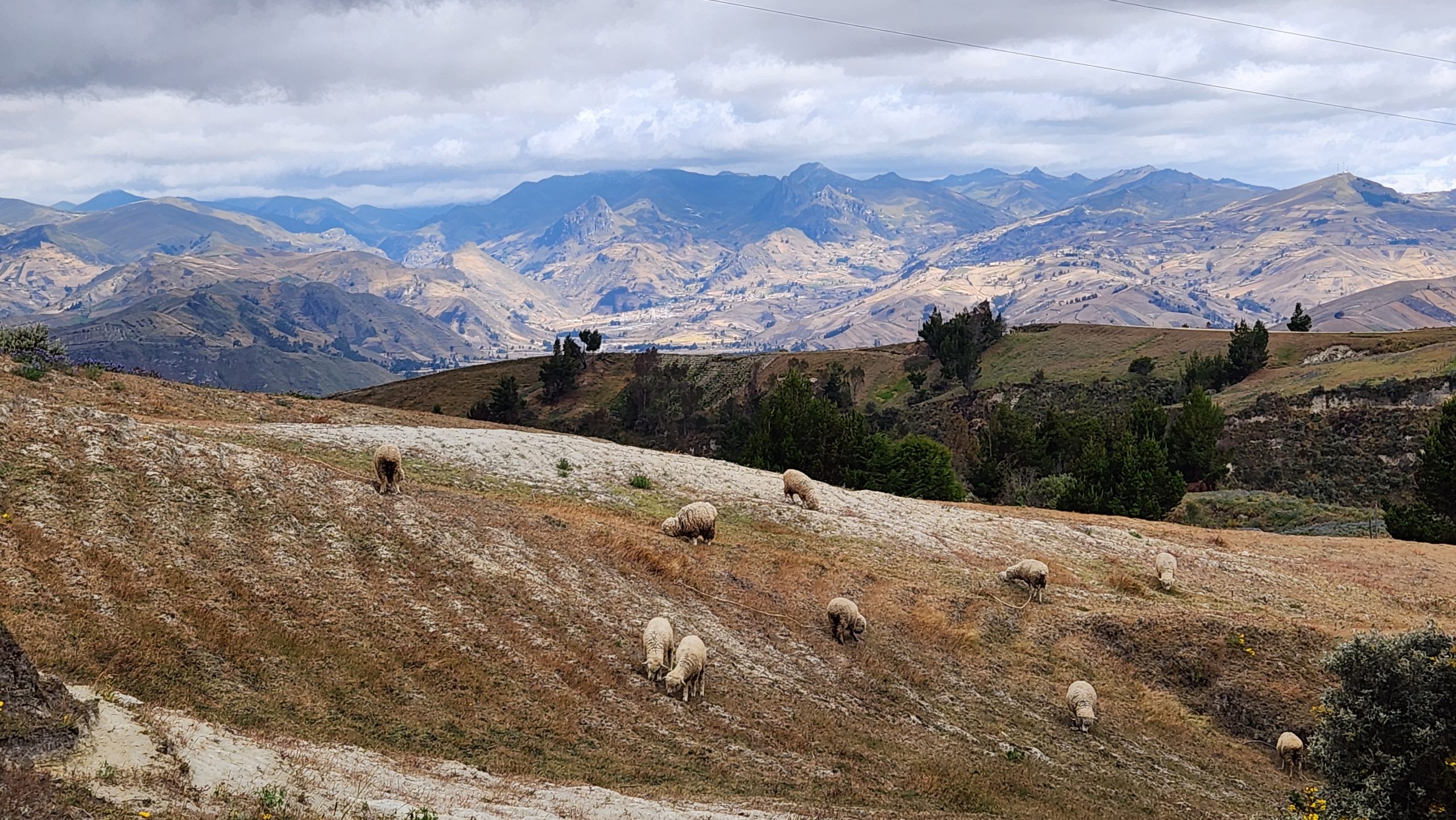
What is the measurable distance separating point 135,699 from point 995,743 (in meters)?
18.1

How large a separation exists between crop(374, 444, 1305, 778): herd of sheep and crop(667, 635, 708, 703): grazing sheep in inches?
0.5

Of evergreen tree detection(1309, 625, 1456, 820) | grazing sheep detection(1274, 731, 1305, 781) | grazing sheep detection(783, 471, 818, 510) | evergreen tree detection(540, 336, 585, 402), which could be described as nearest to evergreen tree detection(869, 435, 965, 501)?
grazing sheep detection(783, 471, 818, 510)

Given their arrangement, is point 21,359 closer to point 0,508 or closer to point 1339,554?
point 0,508

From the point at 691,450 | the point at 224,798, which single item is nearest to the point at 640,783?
the point at 224,798

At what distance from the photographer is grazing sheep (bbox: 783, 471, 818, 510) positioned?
37.4m

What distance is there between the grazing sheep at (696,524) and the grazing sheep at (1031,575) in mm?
11205

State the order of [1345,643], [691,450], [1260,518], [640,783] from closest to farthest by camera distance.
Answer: [640,783] < [1345,643] < [1260,518] < [691,450]

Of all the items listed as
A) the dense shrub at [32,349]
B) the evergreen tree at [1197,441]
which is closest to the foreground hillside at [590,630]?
the dense shrub at [32,349]

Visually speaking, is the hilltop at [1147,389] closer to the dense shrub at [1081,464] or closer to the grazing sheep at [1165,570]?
the dense shrub at [1081,464]

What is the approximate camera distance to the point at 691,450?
113438mm

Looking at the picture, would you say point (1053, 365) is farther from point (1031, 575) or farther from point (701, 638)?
point (701, 638)

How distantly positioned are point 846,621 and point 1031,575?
31.2ft

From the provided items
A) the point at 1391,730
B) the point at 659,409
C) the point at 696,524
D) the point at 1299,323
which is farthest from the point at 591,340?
the point at 1391,730

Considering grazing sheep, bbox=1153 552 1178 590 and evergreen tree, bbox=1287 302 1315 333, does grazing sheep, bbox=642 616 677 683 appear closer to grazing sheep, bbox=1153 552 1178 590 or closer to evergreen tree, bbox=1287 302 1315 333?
grazing sheep, bbox=1153 552 1178 590
